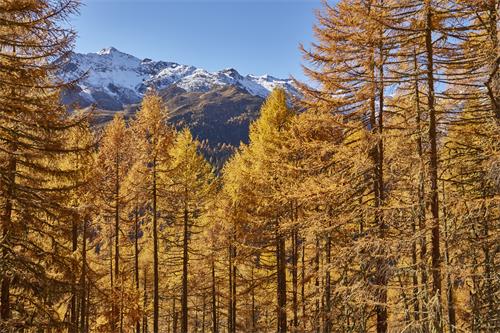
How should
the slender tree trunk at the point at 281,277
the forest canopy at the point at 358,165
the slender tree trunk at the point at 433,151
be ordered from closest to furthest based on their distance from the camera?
the forest canopy at the point at 358,165
the slender tree trunk at the point at 433,151
the slender tree trunk at the point at 281,277

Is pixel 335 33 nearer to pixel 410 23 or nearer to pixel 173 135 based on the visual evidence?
pixel 410 23

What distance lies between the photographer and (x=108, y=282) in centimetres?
2530

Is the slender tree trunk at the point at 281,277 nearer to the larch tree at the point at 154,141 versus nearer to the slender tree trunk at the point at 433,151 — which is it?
the larch tree at the point at 154,141

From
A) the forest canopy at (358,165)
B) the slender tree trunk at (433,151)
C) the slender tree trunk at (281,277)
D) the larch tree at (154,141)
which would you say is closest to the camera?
the forest canopy at (358,165)

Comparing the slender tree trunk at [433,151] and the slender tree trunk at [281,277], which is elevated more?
the slender tree trunk at [433,151]

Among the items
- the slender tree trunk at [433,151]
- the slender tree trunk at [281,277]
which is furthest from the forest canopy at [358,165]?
the slender tree trunk at [281,277]

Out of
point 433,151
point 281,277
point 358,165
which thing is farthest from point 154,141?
point 433,151

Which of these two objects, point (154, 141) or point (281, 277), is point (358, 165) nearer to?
point (281, 277)

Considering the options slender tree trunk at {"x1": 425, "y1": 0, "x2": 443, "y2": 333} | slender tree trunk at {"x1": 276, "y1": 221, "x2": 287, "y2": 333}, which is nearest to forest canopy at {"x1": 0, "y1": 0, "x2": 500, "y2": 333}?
slender tree trunk at {"x1": 425, "y1": 0, "x2": 443, "y2": 333}

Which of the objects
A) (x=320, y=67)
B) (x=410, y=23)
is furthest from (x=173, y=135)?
(x=410, y=23)

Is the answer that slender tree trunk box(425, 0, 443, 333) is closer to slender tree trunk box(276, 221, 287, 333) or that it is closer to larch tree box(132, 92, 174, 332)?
slender tree trunk box(276, 221, 287, 333)

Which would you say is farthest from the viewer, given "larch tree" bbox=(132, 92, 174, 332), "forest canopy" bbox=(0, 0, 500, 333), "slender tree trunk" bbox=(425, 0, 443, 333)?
"larch tree" bbox=(132, 92, 174, 332)

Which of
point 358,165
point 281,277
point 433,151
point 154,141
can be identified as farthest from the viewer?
point 154,141

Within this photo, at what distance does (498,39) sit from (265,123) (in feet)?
41.1
